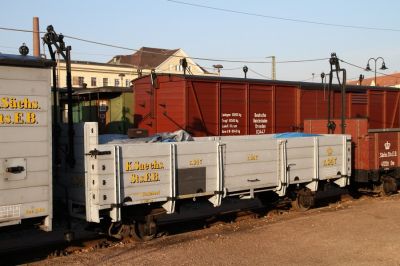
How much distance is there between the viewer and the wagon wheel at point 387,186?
13.7 m

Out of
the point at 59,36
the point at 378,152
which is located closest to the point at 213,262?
the point at 59,36

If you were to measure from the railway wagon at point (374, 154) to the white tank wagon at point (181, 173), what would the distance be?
2432 millimetres

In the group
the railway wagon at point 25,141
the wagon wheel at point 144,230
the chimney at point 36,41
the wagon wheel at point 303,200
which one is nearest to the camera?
the railway wagon at point 25,141

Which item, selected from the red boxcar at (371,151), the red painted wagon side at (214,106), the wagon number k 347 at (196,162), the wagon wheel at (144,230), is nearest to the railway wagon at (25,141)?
the wagon wheel at (144,230)

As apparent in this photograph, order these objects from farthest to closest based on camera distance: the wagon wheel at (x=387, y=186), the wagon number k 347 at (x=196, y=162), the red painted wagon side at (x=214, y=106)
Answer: the red painted wagon side at (x=214, y=106)
the wagon wheel at (x=387, y=186)
the wagon number k 347 at (x=196, y=162)

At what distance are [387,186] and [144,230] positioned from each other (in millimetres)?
8411

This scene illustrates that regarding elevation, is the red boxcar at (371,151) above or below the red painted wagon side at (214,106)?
below

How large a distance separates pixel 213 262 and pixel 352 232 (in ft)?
10.5

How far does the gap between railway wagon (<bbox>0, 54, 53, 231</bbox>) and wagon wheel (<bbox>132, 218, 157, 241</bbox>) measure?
182 cm

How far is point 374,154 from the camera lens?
43.3 feet

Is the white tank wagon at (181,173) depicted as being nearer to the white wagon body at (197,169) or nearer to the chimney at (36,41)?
the white wagon body at (197,169)

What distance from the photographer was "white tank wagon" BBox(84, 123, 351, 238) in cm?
734

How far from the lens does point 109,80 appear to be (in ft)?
221

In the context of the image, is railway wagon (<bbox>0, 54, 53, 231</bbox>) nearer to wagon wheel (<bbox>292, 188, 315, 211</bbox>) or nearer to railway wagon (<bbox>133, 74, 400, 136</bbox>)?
wagon wheel (<bbox>292, 188, 315, 211</bbox>)
